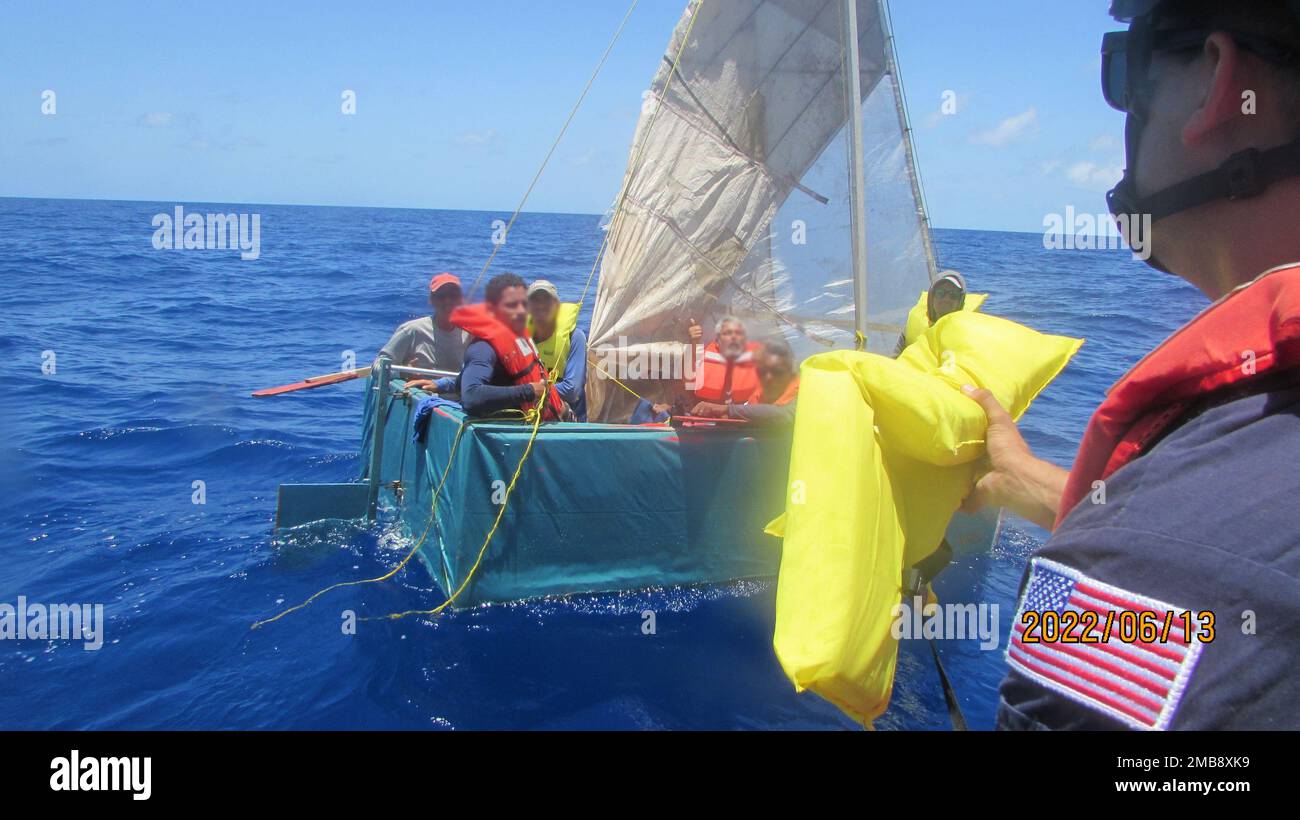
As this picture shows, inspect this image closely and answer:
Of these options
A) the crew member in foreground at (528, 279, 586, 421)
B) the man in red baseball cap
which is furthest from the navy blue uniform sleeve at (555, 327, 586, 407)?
the man in red baseball cap

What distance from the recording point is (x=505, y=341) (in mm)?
5234

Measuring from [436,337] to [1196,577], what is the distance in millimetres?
6949

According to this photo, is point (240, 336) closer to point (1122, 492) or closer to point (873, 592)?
point (873, 592)

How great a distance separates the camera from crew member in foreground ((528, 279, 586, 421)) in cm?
586

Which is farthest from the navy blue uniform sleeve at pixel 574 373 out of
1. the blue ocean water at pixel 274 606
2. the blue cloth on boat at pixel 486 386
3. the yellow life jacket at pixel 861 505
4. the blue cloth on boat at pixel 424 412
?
the yellow life jacket at pixel 861 505

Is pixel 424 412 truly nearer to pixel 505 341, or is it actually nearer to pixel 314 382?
pixel 505 341

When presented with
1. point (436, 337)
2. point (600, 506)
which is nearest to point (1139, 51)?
point (600, 506)

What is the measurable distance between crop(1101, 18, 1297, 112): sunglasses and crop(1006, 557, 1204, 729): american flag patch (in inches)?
21.6

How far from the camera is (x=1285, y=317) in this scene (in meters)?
0.69

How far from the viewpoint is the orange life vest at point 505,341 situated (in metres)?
5.23

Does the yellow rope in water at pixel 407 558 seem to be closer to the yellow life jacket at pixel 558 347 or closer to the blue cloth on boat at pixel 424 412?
the blue cloth on boat at pixel 424 412

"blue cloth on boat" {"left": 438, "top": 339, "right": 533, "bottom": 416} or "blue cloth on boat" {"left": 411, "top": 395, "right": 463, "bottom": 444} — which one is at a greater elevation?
"blue cloth on boat" {"left": 438, "top": 339, "right": 533, "bottom": 416}

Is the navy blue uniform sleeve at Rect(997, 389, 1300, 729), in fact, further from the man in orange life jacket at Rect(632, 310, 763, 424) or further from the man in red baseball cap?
the man in red baseball cap

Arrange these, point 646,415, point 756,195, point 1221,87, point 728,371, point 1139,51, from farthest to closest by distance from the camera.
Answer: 1. point 756,195
2. point 646,415
3. point 728,371
4. point 1139,51
5. point 1221,87
